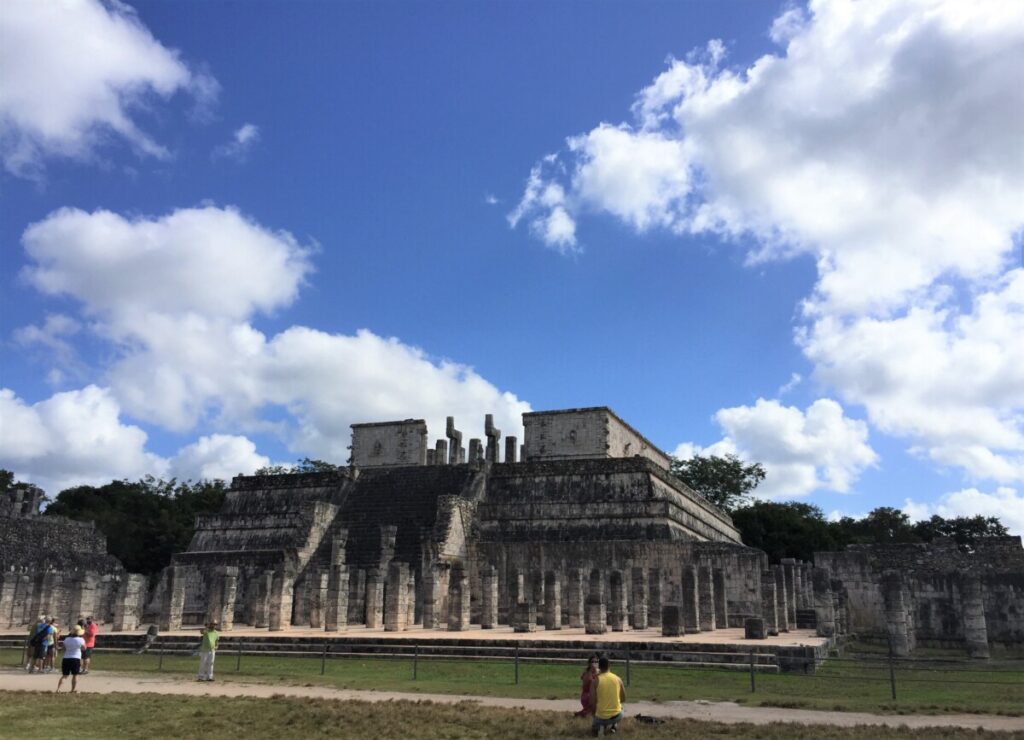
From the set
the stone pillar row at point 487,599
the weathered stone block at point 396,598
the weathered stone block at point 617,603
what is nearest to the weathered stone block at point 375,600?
the stone pillar row at point 487,599

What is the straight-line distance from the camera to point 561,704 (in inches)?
420

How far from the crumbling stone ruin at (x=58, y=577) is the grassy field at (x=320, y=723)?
15508mm

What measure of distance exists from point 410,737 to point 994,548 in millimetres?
26552

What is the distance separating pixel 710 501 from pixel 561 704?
36.1 m

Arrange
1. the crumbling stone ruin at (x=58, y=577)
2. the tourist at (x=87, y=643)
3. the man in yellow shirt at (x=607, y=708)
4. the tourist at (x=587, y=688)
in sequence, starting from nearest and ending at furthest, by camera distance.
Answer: the man in yellow shirt at (x=607, y=708) < the tourist at (x=587, y=688) < the tourist at (x=87, y=643) < the crumbling stone ruin at (x=58, y=577)

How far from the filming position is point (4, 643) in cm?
2012

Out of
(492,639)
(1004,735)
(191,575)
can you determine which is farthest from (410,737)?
(191,575)

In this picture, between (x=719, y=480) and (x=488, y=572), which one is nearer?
(x=488, y=572)

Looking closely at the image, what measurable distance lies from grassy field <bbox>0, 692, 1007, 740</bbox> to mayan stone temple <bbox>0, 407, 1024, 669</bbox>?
6.75 metres

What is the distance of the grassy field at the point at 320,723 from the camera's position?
840 cm

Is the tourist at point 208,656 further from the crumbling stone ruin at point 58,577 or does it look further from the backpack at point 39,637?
the crumbling stone ruin at point 58,577

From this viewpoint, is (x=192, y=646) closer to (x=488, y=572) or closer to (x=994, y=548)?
(x=488, y=572)

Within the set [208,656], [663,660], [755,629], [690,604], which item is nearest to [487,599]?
[690,604]

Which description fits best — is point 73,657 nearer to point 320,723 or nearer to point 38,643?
point 38,643
